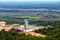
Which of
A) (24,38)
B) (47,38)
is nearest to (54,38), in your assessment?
(47,38)

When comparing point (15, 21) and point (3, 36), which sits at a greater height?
point (3, 36)

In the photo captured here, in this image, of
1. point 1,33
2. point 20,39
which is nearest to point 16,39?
point 20,39

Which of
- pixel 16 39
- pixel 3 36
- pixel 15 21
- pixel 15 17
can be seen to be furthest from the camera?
pixel 15 17

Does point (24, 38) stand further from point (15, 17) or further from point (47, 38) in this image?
point (15, 17)

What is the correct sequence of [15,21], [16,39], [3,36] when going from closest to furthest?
[16,39]
[3,36]
[15,21]

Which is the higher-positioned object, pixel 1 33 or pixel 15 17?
pixel 1 33

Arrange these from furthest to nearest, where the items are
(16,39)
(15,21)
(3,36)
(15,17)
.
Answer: (15,17), (15,21), (3,36), (16,39)

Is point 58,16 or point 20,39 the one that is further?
point 58,16

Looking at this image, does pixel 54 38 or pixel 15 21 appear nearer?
pixel 54 38

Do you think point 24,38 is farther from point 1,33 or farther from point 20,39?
point 1,33
